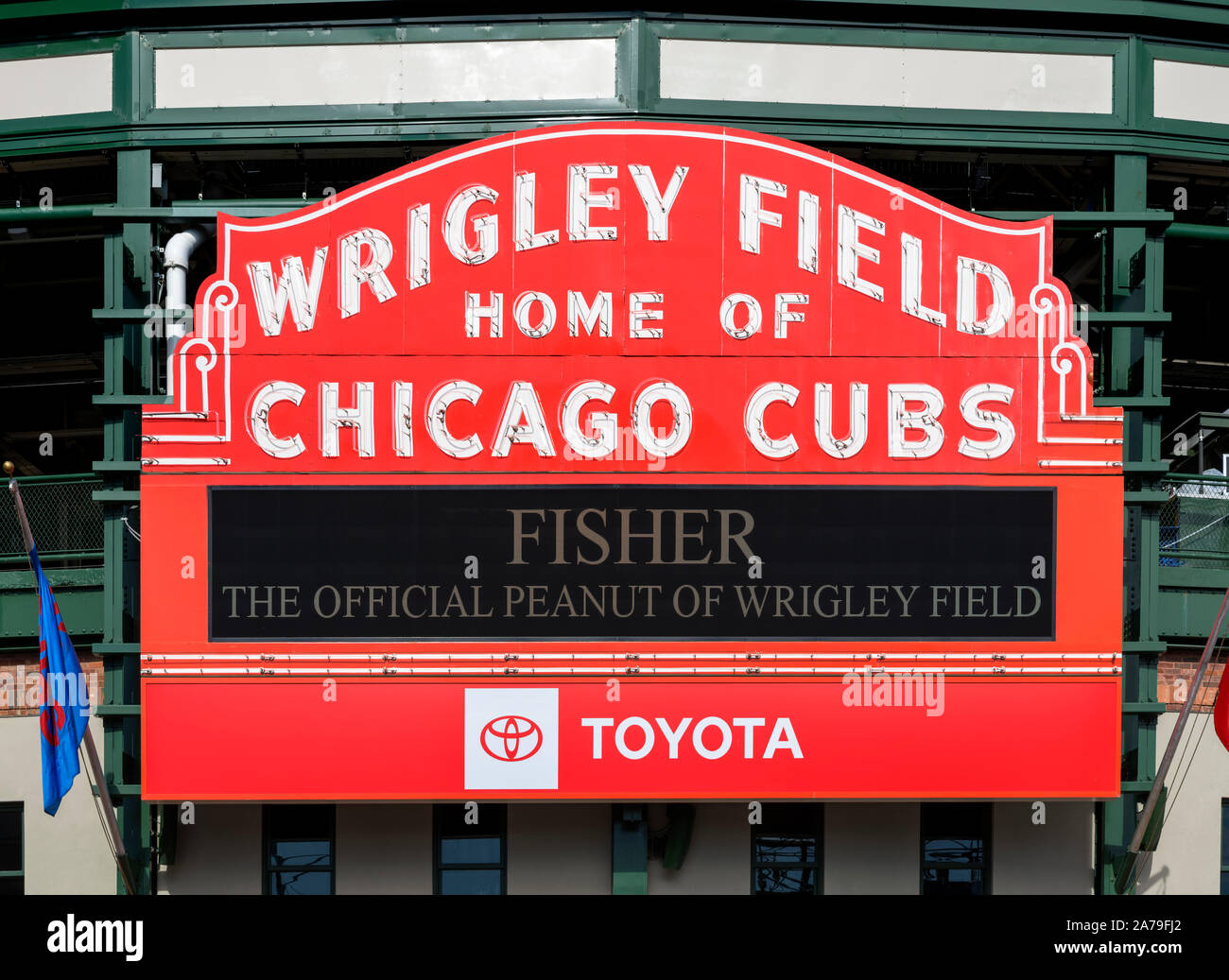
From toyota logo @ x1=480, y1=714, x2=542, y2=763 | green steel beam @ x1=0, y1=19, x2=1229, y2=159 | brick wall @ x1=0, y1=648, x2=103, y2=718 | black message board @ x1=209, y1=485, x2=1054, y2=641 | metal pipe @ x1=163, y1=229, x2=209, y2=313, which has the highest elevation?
green steel beam @ x1=0, y1=19, x2=1229, y2=159

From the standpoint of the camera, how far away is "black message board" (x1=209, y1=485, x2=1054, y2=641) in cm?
1117

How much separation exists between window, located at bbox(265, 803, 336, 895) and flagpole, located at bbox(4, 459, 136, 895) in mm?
1426

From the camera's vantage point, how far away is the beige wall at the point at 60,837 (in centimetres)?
1221

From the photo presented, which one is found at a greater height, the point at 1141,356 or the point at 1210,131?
the point at 1210,131

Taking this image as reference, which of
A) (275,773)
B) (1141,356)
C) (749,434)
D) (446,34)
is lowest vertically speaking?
(275,773)

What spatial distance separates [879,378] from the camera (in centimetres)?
1137

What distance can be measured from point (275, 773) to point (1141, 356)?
1027 cm

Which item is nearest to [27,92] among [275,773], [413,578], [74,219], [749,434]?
[74,219]

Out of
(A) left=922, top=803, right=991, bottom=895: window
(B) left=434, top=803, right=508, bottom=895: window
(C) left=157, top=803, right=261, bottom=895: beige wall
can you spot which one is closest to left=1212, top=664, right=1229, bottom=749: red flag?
(A) left=922, top=803, right=991, bottom=895: window

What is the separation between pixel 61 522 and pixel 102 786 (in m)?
3.34

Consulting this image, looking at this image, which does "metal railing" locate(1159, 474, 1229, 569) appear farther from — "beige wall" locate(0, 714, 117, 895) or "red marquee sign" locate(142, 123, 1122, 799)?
Answer: "beige wall" locate(0, 714, 117, 895)

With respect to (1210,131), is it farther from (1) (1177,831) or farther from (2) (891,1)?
(1) (1177,831)

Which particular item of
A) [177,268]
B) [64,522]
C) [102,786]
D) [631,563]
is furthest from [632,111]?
[102,786]

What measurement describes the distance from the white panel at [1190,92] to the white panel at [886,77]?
0.61 meters
